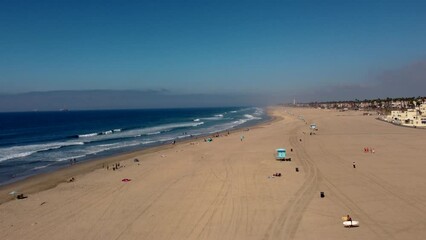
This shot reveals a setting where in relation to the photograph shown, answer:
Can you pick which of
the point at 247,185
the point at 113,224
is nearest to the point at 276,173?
the point at 247,185

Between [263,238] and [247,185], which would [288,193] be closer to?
[247,185]

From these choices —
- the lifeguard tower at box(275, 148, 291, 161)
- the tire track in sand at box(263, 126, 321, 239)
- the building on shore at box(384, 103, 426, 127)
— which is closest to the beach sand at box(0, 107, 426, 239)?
the tire track in sand at box(263, 126, 321, 239)

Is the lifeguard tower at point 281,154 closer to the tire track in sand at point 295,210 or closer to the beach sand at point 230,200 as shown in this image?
the beach sand at point 230,200

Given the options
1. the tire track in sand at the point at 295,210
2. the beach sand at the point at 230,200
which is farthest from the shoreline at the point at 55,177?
the tire track in sand at the point at 295,210

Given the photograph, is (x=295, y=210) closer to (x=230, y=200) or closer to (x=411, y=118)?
(x=230, y=200)

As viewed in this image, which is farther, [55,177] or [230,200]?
[55,177]

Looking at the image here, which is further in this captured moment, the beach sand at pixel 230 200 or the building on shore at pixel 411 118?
the building on shore at pixel 411 118

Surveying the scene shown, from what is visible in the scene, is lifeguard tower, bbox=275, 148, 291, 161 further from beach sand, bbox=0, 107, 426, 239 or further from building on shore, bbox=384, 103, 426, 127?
building on shore, bbox=384, 103, 426, 127

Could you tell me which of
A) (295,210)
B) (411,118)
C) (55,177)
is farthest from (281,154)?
(411,118)
